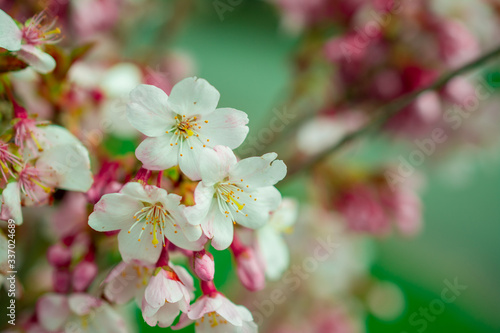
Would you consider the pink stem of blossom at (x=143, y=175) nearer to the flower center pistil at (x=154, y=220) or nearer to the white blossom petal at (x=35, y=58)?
the flower center pistil at (x=154, y=220)

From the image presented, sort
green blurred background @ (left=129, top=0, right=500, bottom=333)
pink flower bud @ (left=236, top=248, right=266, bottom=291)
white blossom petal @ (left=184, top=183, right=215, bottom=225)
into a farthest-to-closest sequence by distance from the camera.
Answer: green blurred background @ (left=129, top=0, right=500, bottom=333) → pink flower bud @ (left=236, top=248, right=266, bottom=291) → white blossom petal @ (left=184, top=183, right=215, bottom=225)

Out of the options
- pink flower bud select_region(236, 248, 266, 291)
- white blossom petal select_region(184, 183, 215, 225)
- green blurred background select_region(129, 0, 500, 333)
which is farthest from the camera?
green blurred background select_region(129, 0, 500, 333)

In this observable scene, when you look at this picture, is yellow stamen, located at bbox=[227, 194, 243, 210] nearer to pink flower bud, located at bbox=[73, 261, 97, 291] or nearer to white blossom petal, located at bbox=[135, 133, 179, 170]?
white blossom petal, located at bbox=[135, 133, 179, 170]

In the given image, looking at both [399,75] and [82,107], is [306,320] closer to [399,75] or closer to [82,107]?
[399,75]

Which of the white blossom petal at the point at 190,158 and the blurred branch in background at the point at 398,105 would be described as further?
the blurred branch in background at the point at 398,105

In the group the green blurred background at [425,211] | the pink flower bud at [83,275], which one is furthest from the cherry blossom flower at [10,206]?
the green blurred background at [425,211]

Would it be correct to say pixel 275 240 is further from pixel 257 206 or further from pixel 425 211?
pixel 425 211

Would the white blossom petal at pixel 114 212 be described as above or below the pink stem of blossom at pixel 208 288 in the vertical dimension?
above

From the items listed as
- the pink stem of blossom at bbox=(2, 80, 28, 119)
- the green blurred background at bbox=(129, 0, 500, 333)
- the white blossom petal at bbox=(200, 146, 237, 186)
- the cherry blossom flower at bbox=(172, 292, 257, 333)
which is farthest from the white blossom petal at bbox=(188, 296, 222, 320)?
the green blurred background at bbox=(129, 0, 500, 333)
